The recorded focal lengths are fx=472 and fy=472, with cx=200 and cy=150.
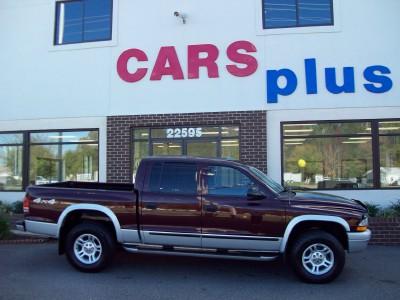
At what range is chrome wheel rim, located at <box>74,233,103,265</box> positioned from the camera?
7.48m

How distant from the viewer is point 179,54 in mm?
12500

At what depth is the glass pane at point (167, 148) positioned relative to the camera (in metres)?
12.5

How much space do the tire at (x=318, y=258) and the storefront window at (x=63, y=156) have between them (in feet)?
24.5

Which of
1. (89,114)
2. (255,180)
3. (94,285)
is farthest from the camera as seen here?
(89,114)

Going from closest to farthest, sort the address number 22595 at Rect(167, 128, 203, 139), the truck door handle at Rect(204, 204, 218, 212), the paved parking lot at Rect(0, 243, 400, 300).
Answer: the paved parking lot at Rect(0, 243, 400, 300) < the truck door handle at Rect(204, 204, 218, 212) < the address number 22595 at Rect(167, 128, 203, 139)

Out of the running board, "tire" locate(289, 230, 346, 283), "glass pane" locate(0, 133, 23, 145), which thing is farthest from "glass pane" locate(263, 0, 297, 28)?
"glass pane" locate(0, 133, 23, 145)

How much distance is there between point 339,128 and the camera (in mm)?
11883

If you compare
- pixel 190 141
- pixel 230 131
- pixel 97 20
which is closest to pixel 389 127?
pixel 230 131

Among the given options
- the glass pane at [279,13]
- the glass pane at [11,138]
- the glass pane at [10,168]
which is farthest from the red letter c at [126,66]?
the glass pane at [10,168]

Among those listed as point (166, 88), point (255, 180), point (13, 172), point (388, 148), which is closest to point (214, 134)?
point (166, 88)

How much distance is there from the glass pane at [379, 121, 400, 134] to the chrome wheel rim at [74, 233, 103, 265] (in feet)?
25.4

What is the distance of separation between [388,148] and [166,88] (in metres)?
5.87

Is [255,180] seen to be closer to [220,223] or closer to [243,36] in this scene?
[220,223]

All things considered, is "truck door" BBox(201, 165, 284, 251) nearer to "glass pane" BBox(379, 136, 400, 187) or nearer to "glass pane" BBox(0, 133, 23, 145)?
"glass pane" BBox(379, 136, 400, 187)
